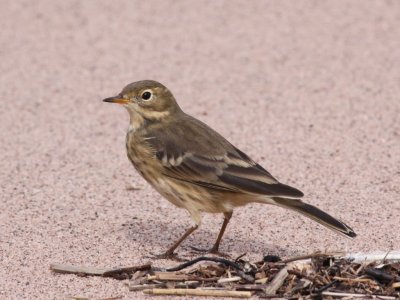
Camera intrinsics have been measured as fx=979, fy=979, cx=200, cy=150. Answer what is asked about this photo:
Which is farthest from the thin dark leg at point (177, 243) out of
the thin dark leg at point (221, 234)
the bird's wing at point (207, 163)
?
the bird's wing at point (207, 163)

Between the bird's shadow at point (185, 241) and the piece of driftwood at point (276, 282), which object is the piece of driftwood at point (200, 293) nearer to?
the piece of driftwood at point (276, 282)

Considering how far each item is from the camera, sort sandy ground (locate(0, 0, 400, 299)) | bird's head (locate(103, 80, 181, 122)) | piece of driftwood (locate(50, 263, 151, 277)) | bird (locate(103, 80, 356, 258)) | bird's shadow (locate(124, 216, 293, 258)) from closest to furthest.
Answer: piece of driftwood (locate(50, 263, 151, 277))
bird (locate(103, 80, 356, 258))
bird's shadow (locate(124, 216, 293, 258))
sandy ground (locate(0, 0, 400, 299))
bird's head (locate(103, 80, 181, 122))

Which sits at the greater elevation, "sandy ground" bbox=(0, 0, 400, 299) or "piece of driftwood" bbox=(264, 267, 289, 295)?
"sandy ground" bbox=(0, 0, 400, 299)

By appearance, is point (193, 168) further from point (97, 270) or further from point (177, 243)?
point (97, 270)

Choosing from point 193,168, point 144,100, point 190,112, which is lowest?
point 193,168

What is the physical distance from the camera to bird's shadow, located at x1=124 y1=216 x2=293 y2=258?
7.91 m

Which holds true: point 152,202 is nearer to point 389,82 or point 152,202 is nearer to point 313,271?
point 313,271

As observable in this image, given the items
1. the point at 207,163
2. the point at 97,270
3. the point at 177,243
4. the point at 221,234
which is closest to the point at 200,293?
the point at 97,270

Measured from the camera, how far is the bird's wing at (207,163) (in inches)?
296

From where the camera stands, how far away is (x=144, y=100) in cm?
837

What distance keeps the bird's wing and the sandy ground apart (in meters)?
0.62

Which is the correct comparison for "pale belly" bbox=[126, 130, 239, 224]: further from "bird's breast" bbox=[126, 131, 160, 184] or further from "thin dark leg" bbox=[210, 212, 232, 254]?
"thin dark leg" bbox=[210, 212, 232, 254]

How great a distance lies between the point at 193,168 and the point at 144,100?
928 millimetres

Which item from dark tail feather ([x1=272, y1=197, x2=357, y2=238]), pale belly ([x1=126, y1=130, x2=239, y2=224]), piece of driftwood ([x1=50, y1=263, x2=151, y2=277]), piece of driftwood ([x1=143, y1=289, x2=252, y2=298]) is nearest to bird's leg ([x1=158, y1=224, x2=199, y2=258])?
pale belly ([x1=126, y1=130, x2=239, y2=224])
